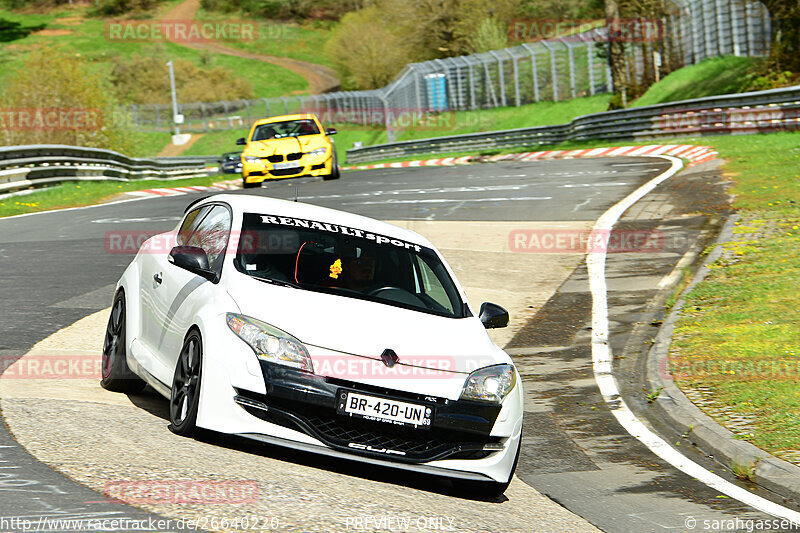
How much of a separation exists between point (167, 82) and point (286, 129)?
8330 centimetres

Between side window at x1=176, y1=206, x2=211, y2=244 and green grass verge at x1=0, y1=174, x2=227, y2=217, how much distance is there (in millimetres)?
16120

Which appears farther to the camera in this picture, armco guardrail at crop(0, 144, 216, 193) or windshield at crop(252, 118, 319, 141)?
windshield at crop(252, 118, 319, 141)

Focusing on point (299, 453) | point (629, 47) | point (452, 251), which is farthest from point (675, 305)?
point (629, 47)

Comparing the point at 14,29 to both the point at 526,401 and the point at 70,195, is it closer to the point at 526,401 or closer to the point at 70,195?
the point at 70,195

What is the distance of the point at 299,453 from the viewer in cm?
655

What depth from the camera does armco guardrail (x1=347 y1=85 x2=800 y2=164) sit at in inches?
1151

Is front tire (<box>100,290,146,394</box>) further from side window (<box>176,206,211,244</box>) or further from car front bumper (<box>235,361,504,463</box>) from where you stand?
car front bumper (<box>235,361,504,463</box>)

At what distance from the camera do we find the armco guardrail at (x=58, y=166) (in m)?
25.5

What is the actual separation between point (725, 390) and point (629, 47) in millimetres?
46621

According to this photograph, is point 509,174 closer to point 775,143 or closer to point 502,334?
point 775,143

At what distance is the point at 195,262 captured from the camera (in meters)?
6.72

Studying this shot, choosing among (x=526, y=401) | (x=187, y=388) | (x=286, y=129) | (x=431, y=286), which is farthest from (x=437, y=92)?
(x=187, y=388)

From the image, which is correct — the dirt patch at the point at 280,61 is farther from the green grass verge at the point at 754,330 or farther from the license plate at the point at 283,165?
the green grass verge at the point at 754,330

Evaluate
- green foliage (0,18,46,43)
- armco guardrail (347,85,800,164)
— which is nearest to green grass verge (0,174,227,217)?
armco guardrail (347,85,800,164)
